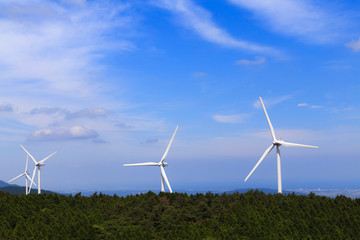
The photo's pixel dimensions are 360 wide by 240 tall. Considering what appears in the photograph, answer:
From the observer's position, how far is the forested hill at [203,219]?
3083cm

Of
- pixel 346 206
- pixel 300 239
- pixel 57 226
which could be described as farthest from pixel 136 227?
pixel 346 206

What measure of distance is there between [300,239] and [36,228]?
22.3 metres

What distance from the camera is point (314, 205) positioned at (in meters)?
35.6

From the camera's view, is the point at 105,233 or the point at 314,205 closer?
the point at 105,233

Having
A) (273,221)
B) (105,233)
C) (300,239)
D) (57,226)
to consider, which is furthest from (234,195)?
(57,226)

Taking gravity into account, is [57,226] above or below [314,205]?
below

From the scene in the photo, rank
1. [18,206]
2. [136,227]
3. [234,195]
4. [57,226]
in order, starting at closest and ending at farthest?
[136,227]
[57,226]
[234,195]
[18,206]

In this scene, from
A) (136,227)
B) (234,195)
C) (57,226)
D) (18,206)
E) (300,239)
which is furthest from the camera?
(18,206)

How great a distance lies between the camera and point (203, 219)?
3375 cm

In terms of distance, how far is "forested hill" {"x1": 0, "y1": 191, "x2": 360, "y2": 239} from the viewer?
30828 millimetres

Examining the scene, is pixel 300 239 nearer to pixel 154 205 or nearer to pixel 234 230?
pixel 234 230

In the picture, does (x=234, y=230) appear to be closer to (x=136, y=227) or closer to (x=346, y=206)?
(x=136, y=227)

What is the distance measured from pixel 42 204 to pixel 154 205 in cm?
1579

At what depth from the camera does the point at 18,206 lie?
43625 mm
